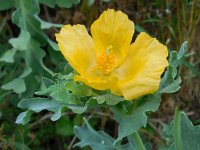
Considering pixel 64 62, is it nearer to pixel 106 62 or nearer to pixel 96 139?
pixel 96 139

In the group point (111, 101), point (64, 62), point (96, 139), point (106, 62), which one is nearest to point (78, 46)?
point (106, 62)

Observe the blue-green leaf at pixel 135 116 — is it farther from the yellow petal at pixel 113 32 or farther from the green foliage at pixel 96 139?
the green foliage at pixel 96 139

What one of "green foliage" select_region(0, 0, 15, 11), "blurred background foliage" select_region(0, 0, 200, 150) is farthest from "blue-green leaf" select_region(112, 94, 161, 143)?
"green foliage" select_region(0, 0, 15, 11)

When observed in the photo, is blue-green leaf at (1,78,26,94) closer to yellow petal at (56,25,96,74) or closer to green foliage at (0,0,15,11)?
green foliage at (0,0,15,11)

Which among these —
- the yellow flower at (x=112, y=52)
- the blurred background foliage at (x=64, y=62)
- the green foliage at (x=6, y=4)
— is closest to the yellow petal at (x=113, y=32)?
the yellow flower at (x=112, y=52)

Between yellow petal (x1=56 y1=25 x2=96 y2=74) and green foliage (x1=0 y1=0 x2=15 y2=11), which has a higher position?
yellow petal (x1=56 y1=25 x2=96 y2=74)
